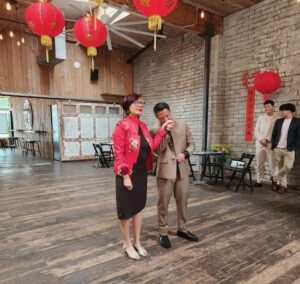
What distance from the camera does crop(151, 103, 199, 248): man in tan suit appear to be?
2.27 meters

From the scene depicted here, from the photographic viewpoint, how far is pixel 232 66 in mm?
5477

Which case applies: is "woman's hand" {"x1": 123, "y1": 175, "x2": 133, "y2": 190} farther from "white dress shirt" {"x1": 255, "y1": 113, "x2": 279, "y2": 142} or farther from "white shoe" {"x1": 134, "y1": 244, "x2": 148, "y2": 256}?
"white dress shirt" {"x1": 255, "y1": 113, "x2": 279, "y2": 142}

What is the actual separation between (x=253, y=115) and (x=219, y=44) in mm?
1873

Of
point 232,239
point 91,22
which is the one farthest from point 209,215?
point 91,22

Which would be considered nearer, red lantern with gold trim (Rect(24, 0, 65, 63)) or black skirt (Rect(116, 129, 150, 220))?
black skirt (Rect(116, 129, 150, 220))

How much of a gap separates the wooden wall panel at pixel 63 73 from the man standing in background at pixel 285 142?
19.5 ft

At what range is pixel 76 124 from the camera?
27.5 ft

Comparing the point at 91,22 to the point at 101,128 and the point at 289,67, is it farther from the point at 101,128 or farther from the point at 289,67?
the point at 101,128

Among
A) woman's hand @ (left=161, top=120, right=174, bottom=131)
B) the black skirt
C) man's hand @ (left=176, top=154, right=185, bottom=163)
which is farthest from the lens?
man's hand @ (left=176, top=154, right=185, bottom=163)

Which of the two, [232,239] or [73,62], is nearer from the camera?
[232,239]

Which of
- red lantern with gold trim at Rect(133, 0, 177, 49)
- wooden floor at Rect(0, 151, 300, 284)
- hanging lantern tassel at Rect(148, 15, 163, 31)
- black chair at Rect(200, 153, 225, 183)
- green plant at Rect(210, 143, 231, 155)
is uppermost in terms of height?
red lantern with gold trim at Rect(133, 0, 177, 49)

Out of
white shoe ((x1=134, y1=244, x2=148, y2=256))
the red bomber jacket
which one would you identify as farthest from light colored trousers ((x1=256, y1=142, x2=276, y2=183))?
the red bomber jacket

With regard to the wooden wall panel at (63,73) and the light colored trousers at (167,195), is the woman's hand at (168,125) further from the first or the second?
the wooden wall panel at (63,73)

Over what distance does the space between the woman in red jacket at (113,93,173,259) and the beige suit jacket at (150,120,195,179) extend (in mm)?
157
